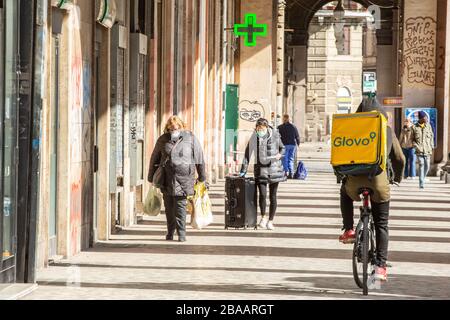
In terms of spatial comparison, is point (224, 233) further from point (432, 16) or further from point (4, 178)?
point (432, 16)

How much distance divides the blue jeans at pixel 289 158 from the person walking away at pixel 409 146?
9.26 ft

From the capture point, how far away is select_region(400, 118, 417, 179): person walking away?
35219 millimetres

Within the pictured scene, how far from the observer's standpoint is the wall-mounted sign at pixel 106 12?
56.6 feet

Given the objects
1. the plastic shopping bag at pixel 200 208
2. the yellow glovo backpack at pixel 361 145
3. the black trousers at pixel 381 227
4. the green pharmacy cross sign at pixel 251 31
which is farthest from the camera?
the green pharmacy cross sign at pixel 251 31

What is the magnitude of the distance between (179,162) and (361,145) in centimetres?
610

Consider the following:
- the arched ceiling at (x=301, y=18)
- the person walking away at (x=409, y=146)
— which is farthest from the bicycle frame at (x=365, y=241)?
the arched ceiling at (x=301, y=18)

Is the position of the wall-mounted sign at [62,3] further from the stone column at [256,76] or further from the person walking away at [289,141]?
the stone column at [256,76]

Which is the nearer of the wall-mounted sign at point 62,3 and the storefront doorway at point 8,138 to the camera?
the storefront doorway at point 8,138

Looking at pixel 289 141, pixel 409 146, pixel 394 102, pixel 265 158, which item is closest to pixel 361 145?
pixel 265 158

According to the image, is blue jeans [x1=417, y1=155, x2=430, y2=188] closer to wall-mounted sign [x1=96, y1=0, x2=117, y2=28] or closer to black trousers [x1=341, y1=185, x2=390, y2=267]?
wall-mounted sign [x1=96, y1=0, x2=117, y2=28]

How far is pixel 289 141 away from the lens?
123 feet

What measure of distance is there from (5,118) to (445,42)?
28426 mm

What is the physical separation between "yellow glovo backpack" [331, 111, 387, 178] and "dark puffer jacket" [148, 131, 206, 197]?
5.84 m

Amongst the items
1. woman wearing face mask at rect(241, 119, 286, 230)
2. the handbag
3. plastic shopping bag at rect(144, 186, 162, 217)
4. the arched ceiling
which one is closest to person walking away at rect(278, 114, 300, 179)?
woman wearing face mask at rect(241, 119, 286, 230)
